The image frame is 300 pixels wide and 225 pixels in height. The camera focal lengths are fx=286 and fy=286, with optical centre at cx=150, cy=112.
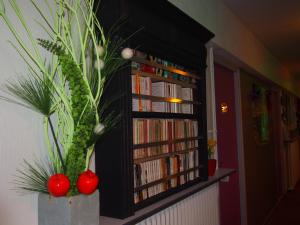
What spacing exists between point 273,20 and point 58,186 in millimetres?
3655

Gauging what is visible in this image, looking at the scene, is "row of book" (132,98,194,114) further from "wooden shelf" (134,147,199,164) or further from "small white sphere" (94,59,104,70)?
"small white sphere" (94,59,104,70)

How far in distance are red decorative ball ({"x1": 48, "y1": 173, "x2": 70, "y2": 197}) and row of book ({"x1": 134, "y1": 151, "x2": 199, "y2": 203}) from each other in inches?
24.1

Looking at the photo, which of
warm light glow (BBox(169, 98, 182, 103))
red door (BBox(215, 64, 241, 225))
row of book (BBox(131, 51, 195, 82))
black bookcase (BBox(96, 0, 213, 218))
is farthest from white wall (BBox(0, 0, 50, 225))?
red door (BBox(215, 64, 241, 225))

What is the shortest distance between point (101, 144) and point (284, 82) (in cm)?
654

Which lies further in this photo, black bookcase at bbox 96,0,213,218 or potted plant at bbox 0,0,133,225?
black bookcase at bbox 96,0,213,218

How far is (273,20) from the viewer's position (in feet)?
12.2

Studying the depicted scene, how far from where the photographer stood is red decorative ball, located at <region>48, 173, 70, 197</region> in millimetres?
951

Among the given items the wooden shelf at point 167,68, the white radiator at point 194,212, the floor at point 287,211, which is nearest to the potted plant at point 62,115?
the wooden shelf at point 167,68

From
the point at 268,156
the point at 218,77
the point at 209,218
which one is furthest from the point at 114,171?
the point at 268,156

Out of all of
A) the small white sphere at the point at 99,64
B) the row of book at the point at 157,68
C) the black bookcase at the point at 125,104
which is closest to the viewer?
the small white sphere at the point at 99,64

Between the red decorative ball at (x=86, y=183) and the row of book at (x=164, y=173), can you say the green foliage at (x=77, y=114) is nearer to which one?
the red decorative ball at (x=86, y=183)

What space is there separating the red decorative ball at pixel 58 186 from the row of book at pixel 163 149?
631mm

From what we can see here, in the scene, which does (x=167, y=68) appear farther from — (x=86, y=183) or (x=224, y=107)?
(x=224, y=107)

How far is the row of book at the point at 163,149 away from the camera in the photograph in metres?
1.61
